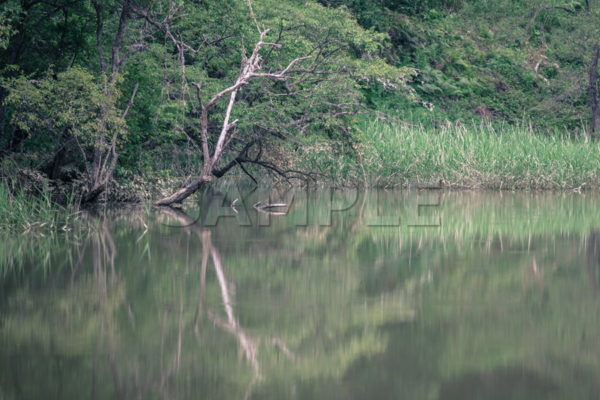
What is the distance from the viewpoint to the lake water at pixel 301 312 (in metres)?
4.82

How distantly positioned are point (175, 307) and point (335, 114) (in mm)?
10340

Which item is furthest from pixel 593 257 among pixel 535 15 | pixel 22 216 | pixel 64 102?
pixel 535 15

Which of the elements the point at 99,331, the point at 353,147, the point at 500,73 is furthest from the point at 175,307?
the point at 500,73

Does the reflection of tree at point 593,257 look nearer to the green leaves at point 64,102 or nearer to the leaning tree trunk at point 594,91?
the green leaves at point 64,102

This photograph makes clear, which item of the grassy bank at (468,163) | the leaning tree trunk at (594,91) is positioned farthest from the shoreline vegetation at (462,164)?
the leaning tree trunk at (594,91)

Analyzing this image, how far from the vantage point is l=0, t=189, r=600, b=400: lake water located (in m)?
4.82

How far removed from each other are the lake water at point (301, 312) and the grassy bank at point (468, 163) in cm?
714

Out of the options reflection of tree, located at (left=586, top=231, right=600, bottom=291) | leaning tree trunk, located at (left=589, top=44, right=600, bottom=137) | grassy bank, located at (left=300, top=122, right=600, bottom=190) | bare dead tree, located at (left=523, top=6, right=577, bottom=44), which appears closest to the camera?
reflection of tree, located at (left=586, top=231, right=600, bottom=291)

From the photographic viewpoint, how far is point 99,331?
236 inches

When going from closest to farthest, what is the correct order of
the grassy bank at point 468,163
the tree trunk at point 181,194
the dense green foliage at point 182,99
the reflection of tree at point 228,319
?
the reflection of tree at point 228,319
the dense green foliage at point 182,99
the tree trunk at point 181,194
the grassy bank at point 468,163

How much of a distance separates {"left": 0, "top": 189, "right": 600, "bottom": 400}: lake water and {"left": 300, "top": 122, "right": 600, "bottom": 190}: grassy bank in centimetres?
714

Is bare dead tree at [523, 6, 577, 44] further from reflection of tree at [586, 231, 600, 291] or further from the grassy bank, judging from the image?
reflection of tree at [586, 231, 600, 291]

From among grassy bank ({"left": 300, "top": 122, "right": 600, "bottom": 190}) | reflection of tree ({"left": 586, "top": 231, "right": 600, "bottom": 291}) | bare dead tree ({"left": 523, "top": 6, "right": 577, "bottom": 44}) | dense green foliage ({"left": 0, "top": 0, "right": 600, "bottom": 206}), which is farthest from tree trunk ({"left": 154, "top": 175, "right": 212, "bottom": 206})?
bare dead tree ({"left": 523, "top": 6, "right": 577, "bottom": 44})

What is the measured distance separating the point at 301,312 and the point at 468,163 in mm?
14213
